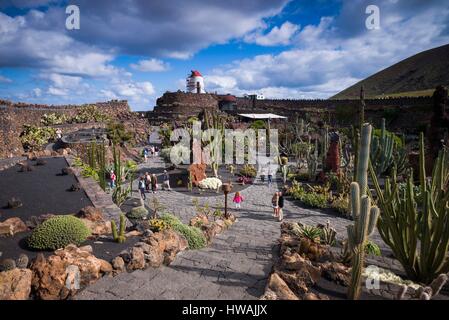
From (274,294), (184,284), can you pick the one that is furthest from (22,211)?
(274,294)

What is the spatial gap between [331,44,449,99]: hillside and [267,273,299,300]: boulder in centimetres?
6383

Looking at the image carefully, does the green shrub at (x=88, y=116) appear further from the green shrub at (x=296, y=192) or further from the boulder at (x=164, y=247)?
the boulder at (x=164, y=247)

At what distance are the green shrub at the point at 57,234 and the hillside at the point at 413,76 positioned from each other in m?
64.2

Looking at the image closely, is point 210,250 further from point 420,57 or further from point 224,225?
point 420,57

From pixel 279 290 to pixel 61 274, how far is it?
3412mm

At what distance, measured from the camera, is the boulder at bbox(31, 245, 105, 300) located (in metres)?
4.72

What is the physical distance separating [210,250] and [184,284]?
237cm

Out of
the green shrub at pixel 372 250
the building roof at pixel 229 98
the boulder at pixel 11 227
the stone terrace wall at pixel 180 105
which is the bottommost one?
the green shrub at pixel 372 250

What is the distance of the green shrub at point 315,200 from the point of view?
42.5ft

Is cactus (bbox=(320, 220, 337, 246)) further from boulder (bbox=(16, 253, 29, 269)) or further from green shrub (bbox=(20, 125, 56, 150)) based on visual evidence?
green shrub (bbox=(20, 125, 56, 150))

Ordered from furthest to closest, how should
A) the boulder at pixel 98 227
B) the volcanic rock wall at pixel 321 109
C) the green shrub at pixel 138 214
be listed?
the volcanic rock wall at pixel 321 109 → the green shrub at pixel 138 214 → the boulder at pixel 98 227

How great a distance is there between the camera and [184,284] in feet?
17.4

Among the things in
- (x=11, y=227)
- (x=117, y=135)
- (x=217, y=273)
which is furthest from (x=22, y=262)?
(x=117, y=135)

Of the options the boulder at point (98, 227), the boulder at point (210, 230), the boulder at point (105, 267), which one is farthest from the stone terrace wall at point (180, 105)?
the boulder at point (105, 267)
